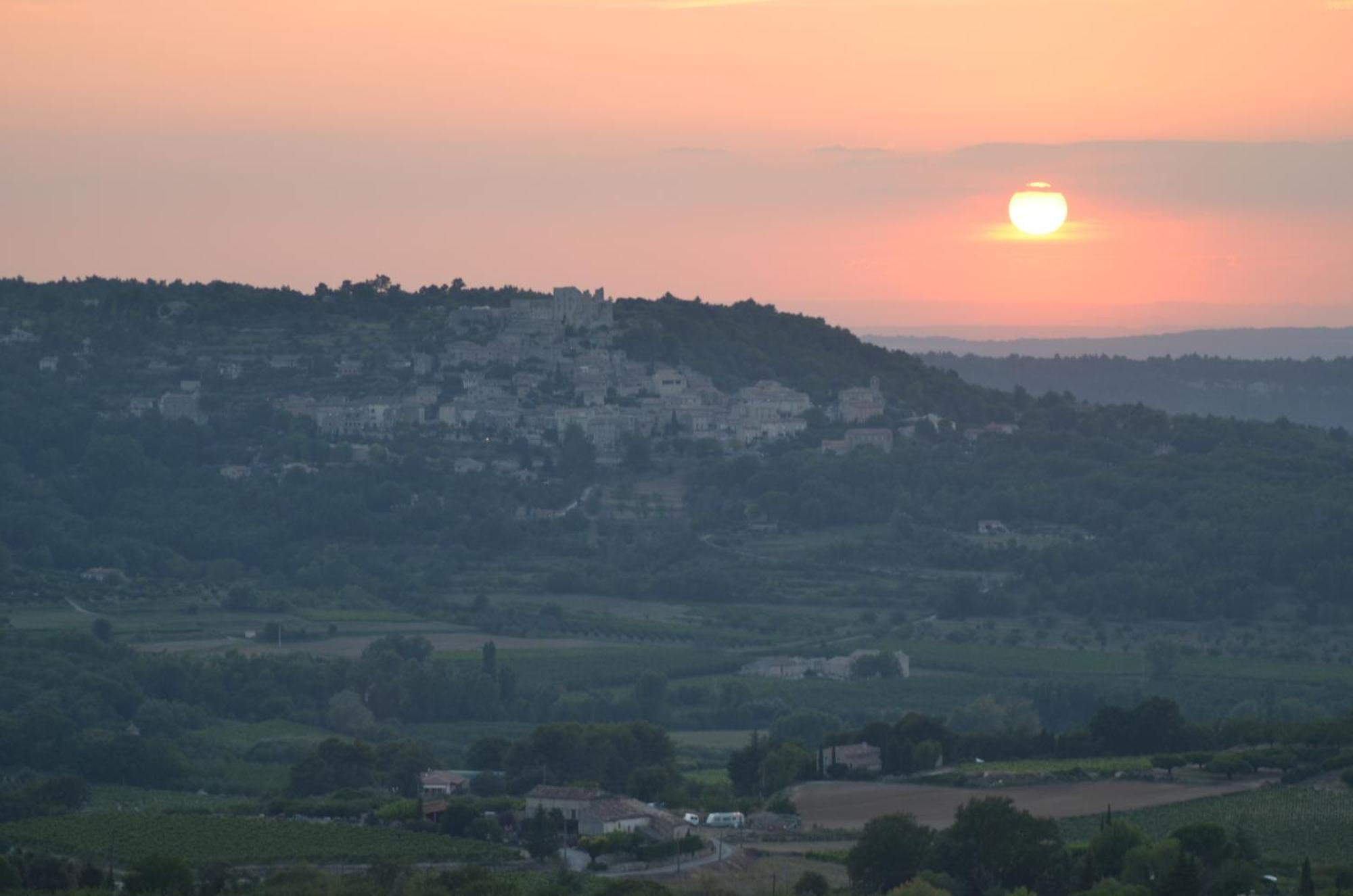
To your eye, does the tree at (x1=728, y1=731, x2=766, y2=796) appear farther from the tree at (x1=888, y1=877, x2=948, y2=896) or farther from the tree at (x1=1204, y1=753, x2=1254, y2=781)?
the tree at (x1=888, y1=877, x2=948, y2=896)

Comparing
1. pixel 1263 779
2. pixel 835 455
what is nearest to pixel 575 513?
pixel 835 455

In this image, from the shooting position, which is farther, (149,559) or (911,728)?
(149,559)

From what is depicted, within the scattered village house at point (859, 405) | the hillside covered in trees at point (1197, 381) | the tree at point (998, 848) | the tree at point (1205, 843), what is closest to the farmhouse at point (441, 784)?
the tree at point (998, 848)

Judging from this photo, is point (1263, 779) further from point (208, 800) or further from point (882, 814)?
point (208, 800)

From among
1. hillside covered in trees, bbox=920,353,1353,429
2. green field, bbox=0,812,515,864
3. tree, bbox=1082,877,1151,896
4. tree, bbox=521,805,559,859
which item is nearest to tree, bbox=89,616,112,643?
green field, bbox=0,812,515,864

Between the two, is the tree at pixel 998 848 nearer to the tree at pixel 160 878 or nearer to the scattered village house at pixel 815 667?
the tree at pixel 160 878

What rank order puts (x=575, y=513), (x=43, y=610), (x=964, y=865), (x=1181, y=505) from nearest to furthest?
(x=964, y=865)
(x=43, y=610)
(x=1181, y=505)
(x=575, y=513)
